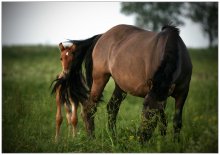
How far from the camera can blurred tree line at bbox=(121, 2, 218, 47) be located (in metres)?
6.72

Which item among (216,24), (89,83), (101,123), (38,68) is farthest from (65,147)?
(38,68)

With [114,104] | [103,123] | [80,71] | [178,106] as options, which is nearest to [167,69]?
[178,106]

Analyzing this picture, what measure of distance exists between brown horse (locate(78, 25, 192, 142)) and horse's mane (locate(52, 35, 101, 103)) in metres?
0.18

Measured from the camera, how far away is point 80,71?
7.21 metres

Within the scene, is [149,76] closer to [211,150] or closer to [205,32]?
[211,150]

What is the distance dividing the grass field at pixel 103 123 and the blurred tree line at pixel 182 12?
0.45 meters

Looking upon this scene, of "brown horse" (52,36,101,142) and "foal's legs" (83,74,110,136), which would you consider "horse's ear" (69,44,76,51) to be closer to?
"brown horse" (52,36,101,142)

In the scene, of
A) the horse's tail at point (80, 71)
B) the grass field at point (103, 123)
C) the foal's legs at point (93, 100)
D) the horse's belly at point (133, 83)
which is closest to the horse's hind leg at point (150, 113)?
the grass field at point (103, 123)

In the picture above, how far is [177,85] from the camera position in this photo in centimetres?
598

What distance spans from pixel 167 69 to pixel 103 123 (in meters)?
1.53

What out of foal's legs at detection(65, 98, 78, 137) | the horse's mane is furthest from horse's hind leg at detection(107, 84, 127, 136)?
foal's legs at detection(65, 98, 78, 137)

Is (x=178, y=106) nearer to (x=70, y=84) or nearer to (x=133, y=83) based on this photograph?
(x=133, y=83)

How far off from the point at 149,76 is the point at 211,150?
123cm

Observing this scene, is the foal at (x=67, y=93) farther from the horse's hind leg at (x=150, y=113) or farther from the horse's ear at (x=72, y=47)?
the horse's hind leg at (x=150, y=113)
